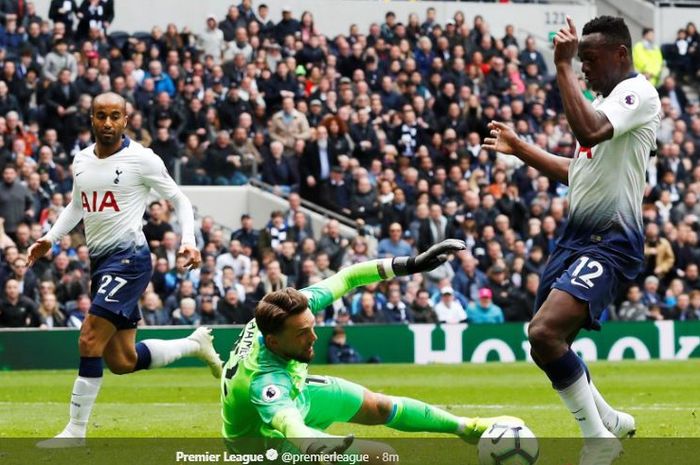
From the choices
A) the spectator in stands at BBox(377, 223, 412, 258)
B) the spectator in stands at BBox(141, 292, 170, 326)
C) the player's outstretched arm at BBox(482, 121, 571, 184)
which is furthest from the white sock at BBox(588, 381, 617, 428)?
the spectator in stands at BBox(377, 223, 412, 258)

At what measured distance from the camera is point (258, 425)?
8.10 meters

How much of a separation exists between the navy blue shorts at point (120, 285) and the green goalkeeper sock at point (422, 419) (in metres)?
3.75

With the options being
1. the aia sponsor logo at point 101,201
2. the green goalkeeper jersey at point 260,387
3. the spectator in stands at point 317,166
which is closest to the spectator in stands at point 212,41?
the spectator in stands at point 317,166

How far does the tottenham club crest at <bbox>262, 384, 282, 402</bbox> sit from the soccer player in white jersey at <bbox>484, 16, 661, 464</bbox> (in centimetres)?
195

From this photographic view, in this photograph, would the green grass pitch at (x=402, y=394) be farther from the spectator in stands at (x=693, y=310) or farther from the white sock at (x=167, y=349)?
the spectator in stands at (x=693, y=310)

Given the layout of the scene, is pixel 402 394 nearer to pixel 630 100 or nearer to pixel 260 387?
pixel 630 100

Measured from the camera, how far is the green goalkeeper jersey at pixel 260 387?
25.1ft

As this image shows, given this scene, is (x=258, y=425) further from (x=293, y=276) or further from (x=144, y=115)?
(x=144, y=115)

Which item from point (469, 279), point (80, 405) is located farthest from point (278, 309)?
point (469, 279)

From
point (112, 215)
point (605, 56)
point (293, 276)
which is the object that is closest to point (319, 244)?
point (293, 276)

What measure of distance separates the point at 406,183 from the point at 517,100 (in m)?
4.36

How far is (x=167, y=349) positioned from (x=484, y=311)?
36.9ft

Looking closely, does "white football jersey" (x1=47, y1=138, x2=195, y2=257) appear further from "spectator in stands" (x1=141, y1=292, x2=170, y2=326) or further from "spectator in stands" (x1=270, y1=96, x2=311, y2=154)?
"spectator in stands" (x1=270, y1=96, x2=311, y2=154)

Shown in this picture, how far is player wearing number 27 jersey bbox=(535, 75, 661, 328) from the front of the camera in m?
9.05
